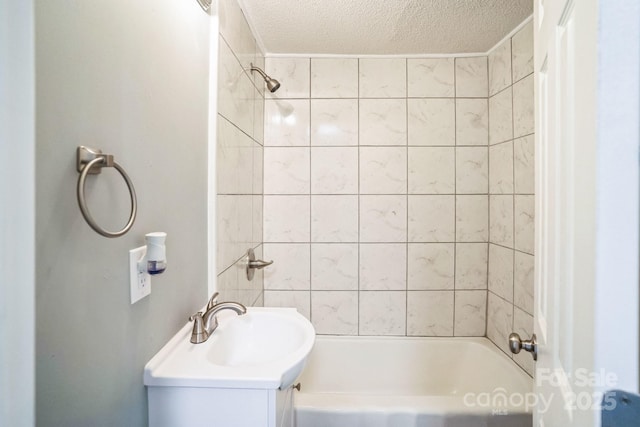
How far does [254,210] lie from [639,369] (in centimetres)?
156

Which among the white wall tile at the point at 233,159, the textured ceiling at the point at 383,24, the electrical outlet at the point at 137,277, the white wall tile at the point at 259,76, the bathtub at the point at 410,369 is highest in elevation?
the textured ceiling at the point at 383,24

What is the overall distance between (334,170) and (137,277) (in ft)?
4.50

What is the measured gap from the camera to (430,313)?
1.86 meters

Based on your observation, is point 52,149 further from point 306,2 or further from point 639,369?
point 306,2

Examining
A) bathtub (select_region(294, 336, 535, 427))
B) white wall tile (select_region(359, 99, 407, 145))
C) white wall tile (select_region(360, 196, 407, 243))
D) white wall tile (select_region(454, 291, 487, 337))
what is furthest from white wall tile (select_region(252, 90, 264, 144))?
white wall tile (select_region(454, 291, 487, 337))

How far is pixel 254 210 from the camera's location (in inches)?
65.5

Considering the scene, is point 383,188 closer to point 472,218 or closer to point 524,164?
point 472,218

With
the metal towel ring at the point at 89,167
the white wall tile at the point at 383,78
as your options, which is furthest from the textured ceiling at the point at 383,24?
the metal towel ring at the point at 89,167

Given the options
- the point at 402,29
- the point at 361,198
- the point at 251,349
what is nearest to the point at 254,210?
the point at 361,198

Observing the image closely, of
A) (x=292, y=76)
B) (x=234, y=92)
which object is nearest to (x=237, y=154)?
(x=234, y=92)

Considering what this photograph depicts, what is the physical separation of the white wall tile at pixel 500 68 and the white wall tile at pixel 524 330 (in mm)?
1310


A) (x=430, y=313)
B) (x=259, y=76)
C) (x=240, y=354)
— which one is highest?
(x=259, y=76)

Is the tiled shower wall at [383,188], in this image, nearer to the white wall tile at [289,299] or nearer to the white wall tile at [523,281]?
the white wall tile at [289,299]

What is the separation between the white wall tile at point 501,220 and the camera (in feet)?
5.35
